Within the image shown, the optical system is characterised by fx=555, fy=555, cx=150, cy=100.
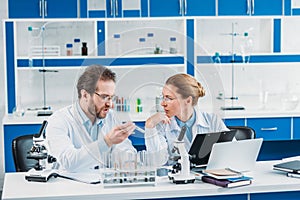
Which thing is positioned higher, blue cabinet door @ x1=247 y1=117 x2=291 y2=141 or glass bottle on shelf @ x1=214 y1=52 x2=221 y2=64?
glass bottle on shelf @ x1=214 y1=52 x2=221 y2=64

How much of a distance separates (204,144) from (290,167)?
452 mm

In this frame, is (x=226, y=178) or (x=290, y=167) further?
(x=290, y=167)

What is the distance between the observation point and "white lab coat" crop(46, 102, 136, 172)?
270 cm

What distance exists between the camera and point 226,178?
2.50 m

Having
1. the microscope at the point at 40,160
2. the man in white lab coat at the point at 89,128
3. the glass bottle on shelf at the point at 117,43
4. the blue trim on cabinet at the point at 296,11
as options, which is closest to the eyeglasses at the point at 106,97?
the man in white lab coat at the point at 89,128

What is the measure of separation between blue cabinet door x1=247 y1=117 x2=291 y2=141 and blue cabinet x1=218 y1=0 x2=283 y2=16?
3.44 feet

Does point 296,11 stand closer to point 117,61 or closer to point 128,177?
point 117,61

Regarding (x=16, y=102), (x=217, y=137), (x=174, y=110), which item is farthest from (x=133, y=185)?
(x=16, y=102)

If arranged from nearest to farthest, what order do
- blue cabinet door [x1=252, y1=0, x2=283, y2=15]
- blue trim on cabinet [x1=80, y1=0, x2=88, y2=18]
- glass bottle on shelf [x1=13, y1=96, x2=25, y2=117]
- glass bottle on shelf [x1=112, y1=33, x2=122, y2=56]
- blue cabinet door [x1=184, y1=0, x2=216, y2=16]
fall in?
glass bottle on shelf [x1=112, y1=33, x2=122, y2=56]
glass bottle on shelf [x1=13, y1=96, x2=25, y2=117]
blue trim on cabinet [x1=80, y1=0, x2=88, y2=18]
blue cabinet door [x1=184, y1=0, x2=216, y2=16]
blue cabinet door [x1=252, y1=0, x2=283, y2=15]

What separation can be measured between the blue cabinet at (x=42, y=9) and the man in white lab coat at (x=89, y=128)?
7.37 ft

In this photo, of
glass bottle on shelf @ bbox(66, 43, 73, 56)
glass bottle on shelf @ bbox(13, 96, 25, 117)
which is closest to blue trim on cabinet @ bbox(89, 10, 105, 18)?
glass bottle on shelf @ bbox(66, 43, 73, 56)

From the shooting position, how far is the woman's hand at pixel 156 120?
2.92 meters

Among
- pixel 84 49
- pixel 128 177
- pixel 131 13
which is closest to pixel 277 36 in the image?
pixel 131 13

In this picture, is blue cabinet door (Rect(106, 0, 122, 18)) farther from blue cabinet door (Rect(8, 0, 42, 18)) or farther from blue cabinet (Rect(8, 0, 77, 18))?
blue cabinet door (Rect(8, 0, 42, 18))
